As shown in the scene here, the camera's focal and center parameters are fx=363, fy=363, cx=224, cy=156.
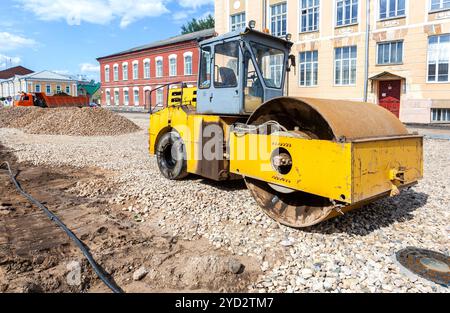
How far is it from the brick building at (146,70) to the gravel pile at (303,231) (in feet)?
83.1

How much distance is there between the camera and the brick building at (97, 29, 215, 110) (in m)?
33.8

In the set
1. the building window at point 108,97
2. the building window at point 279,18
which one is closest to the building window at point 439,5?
the building window at point 279,18

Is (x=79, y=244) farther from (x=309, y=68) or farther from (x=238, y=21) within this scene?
(x=238, y=21)

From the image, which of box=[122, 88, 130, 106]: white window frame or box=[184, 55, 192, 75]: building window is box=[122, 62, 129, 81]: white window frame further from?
box=[184, 55, 192, 75]: building window

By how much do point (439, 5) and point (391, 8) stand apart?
2232 millimetres

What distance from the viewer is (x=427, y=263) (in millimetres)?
3650

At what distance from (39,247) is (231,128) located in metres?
2.95

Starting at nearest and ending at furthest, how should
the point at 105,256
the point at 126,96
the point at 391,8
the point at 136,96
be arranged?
the point at 105,256
the point at 391,8
the point at 136,96
the point at 126,96

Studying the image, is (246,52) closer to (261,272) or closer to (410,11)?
(261,272)

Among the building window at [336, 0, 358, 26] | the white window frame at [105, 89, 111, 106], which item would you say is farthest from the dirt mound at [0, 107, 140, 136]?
the white window frame at [105, 89, 111, 106]

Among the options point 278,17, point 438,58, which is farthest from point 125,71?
point 438,58

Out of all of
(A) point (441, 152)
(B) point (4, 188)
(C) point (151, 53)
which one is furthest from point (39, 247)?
(C) point (151, 53)

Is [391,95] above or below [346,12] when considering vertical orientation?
below

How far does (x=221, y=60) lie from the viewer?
6105 mm
